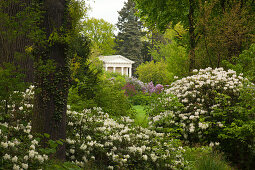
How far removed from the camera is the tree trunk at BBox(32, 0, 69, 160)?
452 cm

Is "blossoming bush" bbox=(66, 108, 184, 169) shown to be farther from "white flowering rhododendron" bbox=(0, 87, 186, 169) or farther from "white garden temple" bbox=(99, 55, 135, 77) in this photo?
"white garden temple" bbox=(99, 55, 135, 77)

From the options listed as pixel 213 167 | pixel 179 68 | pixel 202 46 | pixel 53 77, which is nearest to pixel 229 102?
pixel 213 167

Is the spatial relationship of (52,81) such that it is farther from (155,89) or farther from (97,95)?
(155,89)

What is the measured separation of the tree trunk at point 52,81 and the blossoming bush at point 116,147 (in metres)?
0.42

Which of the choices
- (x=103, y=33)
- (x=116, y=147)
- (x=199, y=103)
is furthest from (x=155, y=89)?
(x=103, y=33)

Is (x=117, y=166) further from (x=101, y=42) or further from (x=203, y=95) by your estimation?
(x=101, y=42)

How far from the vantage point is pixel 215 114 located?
21.1 feet

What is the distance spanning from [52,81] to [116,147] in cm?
176

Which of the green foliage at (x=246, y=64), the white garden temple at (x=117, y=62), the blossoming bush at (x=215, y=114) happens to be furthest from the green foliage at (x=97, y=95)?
the white garden temple at (x=117, y=62)

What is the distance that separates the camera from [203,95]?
7219 millimetres

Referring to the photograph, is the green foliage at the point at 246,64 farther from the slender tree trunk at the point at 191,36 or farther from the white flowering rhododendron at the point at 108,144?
the white flowering rhododendron at the point at 108,144

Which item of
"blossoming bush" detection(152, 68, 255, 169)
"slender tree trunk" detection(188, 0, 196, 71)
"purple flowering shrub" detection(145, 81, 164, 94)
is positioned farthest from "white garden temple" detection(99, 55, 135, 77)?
"blossoming bush" detection(152, 68, 255, 169)

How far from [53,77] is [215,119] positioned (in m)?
4.37

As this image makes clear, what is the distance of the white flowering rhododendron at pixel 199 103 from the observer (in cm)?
670
